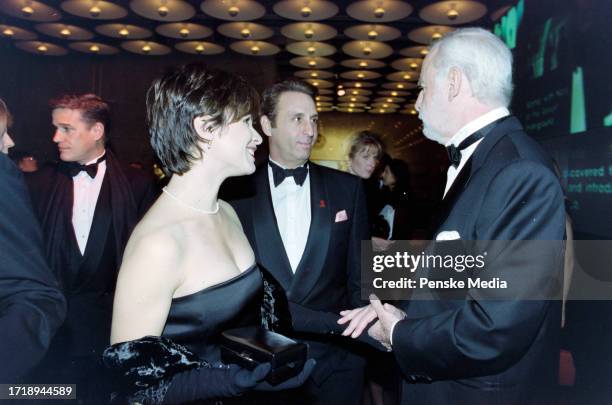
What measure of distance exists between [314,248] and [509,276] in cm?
111

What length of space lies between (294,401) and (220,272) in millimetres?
643

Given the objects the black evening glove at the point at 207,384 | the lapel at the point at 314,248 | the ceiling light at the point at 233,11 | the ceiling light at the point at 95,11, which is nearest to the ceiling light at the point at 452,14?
the ceiling light at the point at 233,11

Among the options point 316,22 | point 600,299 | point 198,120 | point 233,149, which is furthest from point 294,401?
point 316,22

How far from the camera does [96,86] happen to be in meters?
8.94

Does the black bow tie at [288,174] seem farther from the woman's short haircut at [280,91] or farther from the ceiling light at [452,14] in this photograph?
the ceiling light at [452,14]

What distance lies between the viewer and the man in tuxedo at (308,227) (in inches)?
84.5

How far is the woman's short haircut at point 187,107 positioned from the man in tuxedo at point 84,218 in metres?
1.55

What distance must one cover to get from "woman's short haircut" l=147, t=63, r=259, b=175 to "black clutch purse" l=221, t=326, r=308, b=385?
0.59 metres

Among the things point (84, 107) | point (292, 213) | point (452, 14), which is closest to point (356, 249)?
point (292, 213)

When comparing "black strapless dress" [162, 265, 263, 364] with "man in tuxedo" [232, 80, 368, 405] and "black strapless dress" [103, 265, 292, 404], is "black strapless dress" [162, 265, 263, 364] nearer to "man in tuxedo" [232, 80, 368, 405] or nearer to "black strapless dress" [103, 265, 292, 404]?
"black strapless dress" [103, 265, 292, 404]

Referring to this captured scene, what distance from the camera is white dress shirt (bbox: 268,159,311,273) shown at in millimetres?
2271

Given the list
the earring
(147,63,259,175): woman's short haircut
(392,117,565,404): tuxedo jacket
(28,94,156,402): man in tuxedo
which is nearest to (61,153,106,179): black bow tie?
(28,94,156,402): man in tuxedo

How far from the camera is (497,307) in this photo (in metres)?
1.21

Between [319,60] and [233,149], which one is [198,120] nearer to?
[233,149]
